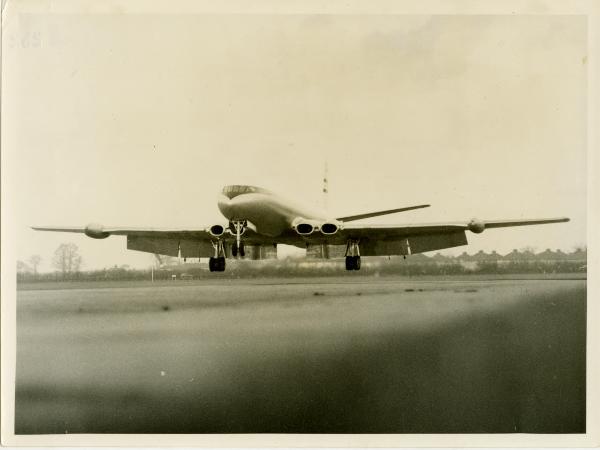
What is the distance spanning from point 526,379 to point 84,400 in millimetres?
6729

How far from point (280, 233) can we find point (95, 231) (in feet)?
17.7

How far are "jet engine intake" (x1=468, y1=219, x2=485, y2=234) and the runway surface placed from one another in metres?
1.65

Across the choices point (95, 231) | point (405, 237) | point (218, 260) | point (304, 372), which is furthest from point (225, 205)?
point (304, 372)

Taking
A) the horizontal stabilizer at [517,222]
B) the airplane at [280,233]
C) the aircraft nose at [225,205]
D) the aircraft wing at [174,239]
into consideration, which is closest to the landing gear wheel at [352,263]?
the airplane at [280,233]

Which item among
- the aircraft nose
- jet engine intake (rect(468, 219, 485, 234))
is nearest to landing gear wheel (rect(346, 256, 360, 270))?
the aircraft nose

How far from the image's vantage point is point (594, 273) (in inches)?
302

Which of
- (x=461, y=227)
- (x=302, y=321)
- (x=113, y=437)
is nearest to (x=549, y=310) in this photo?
(x=461, y=227)

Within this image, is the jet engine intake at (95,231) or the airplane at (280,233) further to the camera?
the airplane at (280,233)

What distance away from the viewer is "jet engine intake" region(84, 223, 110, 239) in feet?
28.6

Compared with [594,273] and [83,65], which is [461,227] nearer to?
[594,273]

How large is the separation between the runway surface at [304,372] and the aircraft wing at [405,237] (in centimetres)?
266

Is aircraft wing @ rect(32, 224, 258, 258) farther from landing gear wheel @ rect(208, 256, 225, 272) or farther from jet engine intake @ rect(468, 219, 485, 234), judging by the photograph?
jet engine intake @ rect(468, 219, 485, 234)

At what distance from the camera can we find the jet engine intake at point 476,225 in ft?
31.9

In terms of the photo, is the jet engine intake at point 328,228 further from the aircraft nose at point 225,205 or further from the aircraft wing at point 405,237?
the aircraft nose at point 225,205
